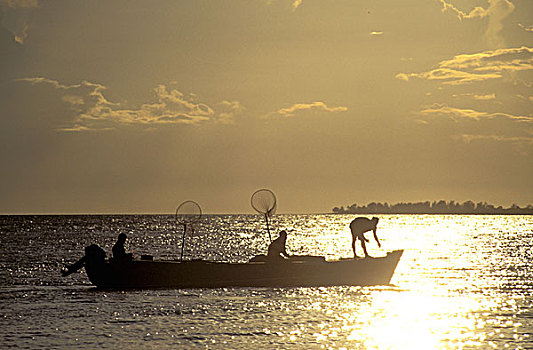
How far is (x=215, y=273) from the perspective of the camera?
1419 inches

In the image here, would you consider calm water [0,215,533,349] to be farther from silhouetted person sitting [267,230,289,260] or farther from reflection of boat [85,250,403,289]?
silhouetted person sitting [267,230,289,260]

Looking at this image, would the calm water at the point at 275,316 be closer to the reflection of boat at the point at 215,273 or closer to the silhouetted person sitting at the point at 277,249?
the reflection of boat at the point at 215,273

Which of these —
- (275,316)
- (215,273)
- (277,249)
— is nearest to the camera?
(275,316)

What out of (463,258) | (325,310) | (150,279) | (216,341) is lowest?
(216,341)

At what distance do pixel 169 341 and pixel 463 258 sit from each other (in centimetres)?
5016

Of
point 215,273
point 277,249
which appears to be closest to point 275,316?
point 277,249

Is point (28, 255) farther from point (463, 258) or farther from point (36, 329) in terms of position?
point (36, 329)

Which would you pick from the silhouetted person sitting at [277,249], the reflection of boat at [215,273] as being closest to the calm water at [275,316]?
the reflection of boat at [215,273]

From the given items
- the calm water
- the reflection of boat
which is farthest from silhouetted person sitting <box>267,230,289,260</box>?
the calm water

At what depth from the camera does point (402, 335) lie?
23703 millimetres

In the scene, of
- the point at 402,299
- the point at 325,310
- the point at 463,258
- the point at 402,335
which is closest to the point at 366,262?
the point at 402,299

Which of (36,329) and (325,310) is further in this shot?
(325,310)

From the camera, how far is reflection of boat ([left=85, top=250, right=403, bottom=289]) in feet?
116

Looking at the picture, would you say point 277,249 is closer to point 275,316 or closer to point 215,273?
point 215,273
